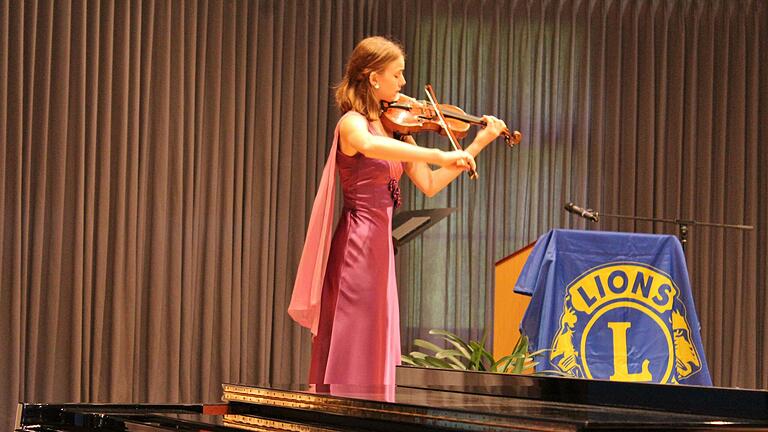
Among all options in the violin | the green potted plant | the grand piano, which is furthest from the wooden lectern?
A: the grand piano

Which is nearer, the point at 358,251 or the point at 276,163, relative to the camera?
the point at 358,251

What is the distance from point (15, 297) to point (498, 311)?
224 centimetres

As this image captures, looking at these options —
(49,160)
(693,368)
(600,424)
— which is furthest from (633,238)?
(600,424)

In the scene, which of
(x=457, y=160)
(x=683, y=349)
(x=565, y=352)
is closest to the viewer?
(x=457, y=160)

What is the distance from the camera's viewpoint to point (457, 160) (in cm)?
322

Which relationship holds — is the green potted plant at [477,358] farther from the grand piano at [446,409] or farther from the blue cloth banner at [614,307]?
the grand piano at [446,409]

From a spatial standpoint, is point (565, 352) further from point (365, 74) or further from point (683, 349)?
point (365, 74)

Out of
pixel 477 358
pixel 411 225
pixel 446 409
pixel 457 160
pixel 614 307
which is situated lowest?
pixel 477 358

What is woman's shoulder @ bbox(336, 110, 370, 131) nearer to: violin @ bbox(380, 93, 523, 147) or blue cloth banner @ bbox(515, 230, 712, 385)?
violin @ bbox(380, 93, 523, 147)

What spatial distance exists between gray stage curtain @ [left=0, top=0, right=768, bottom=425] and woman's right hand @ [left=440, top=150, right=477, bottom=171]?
2547 millimetres

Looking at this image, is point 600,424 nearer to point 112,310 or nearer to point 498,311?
point 498,311

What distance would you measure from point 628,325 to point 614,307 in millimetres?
93

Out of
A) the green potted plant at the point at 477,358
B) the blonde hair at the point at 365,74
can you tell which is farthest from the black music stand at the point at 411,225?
the blonde hair at the point at 365,74

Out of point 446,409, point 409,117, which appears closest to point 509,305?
point 409,117
